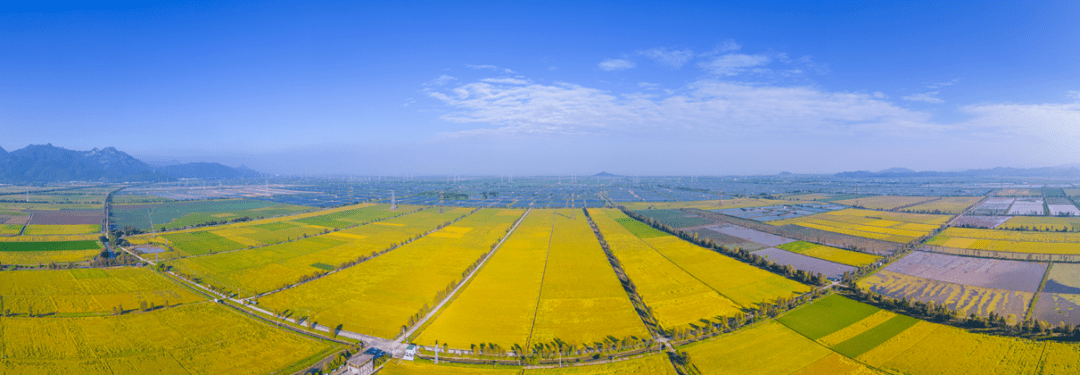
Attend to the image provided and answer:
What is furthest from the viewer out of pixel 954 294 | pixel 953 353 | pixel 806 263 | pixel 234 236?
pixel 234 236

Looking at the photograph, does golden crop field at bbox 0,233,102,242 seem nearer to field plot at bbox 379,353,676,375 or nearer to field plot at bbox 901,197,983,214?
field plot at bbox 379,353,676,375

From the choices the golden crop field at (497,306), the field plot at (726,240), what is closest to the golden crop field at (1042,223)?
the field plot at (726,240)

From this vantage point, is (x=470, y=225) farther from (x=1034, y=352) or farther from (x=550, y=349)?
(x=1034, y=352)

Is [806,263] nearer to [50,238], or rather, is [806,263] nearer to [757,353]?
[757,353]

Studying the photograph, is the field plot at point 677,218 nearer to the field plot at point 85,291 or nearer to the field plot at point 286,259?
the field plot at point 286,259

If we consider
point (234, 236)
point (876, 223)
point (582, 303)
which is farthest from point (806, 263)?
point (234, 236)

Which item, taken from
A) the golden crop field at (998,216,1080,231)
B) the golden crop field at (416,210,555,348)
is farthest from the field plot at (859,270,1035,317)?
the golden crop field at (998,216,1080,231)

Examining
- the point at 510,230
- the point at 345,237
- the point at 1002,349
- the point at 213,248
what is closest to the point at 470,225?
the point at 510,230
